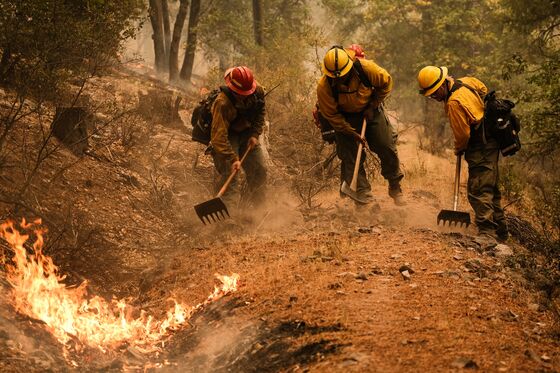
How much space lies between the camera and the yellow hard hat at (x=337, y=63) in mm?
6805

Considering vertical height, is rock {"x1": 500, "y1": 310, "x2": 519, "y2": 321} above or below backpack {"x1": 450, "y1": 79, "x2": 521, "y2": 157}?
below

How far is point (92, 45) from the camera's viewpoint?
29.9ft

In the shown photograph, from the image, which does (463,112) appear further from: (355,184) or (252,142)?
(252,142)

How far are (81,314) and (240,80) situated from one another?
354 centimetres

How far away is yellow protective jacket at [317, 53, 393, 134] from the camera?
283 inches

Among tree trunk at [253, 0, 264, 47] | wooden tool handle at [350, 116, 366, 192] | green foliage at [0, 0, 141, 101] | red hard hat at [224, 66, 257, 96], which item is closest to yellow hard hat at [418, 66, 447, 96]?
wooden tool handle at [350, 116, 366, 192]

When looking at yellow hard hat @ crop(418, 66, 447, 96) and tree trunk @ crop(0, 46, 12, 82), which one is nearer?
yellow hard hat @ crop(418, 66, 447, 96)

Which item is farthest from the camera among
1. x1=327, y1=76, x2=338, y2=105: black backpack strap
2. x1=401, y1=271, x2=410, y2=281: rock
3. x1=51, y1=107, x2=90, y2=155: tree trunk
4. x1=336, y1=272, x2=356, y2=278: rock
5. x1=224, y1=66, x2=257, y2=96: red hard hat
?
x1=51, y1=107, x2=90, y2=155: tree trunk

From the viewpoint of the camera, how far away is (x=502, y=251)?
620cm

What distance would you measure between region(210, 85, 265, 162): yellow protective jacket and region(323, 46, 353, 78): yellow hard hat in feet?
3.87

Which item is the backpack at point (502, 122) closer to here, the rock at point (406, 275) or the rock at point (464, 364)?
the rock at point (406, 275)

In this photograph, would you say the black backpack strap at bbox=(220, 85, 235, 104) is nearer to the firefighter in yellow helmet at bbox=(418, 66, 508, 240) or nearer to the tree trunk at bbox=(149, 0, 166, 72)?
the firefighter in yellow helmet at bbox=(418, 66, 508, 240)

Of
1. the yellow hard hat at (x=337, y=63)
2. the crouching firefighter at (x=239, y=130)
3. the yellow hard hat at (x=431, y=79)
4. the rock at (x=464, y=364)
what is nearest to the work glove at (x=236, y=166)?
the crouching firefighter at (x=239, y=130)

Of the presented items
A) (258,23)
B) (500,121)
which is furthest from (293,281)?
(258,23)
